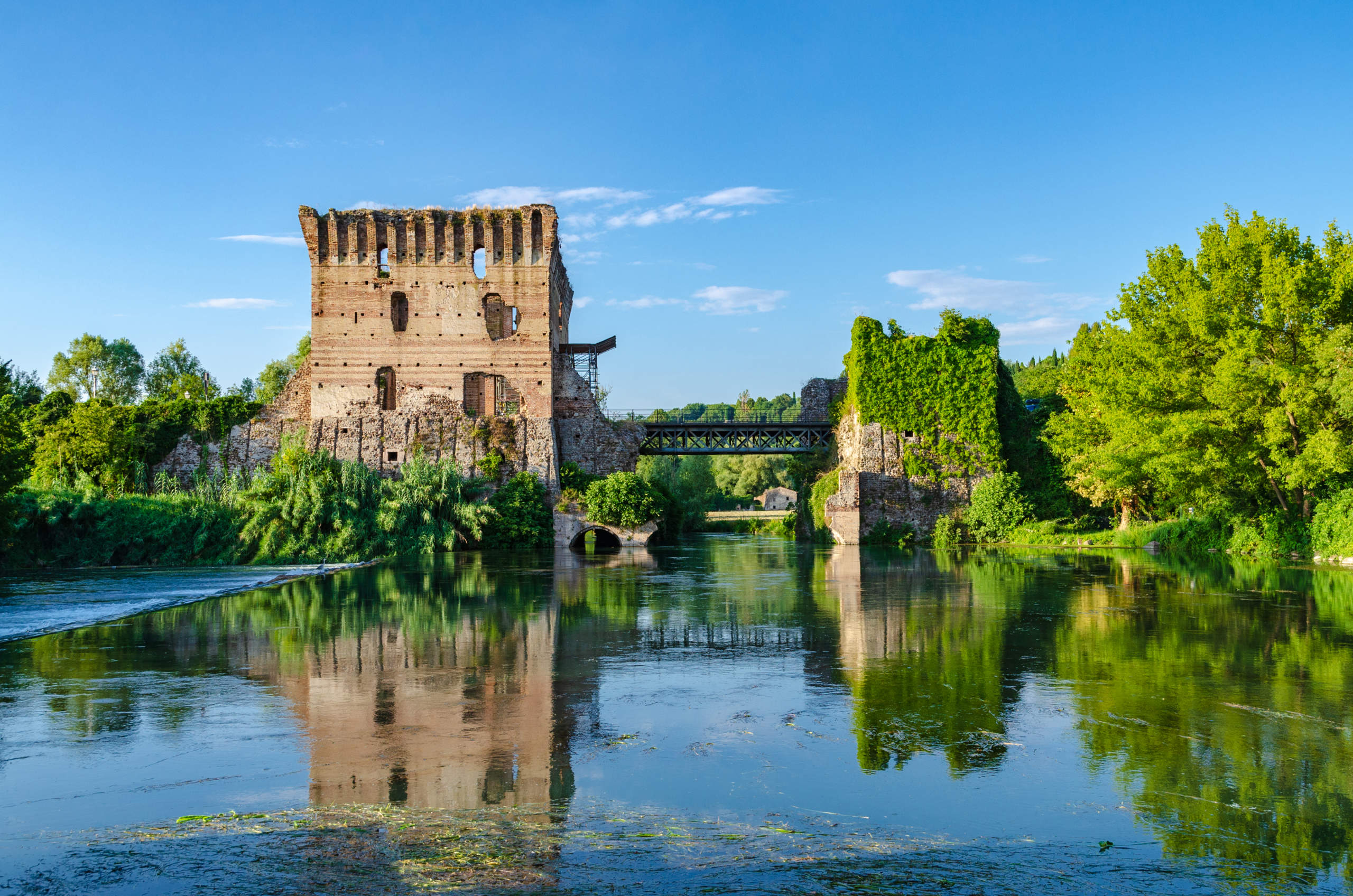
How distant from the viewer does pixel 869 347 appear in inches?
1300

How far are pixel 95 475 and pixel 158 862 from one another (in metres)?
32.9

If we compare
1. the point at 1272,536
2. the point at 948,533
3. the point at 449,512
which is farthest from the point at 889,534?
the point at 449,512

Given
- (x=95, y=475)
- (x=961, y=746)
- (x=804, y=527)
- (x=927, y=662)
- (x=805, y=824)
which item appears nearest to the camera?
(x=805, y=824)

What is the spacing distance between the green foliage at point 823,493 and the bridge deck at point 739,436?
11.9 ft

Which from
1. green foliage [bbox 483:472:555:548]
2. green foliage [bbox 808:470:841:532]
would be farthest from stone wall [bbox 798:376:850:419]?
green foliage [bbox 483:472:555:548]

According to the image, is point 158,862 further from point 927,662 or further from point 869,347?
point 869,347

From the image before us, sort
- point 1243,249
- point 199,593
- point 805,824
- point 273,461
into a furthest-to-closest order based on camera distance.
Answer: point 273,461
point 1243,249
point 199,593
point 805,824

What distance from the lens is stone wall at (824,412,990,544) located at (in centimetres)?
3147

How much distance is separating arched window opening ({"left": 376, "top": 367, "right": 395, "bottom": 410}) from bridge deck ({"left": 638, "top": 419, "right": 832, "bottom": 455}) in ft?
32.9

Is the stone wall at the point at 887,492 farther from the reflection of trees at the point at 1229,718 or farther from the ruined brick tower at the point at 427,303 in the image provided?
the reflection of trees at the point at 1229,718

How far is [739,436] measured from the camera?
4128cm

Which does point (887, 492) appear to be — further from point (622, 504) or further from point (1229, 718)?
point (1229, 718)

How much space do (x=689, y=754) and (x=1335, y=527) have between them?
18.6m

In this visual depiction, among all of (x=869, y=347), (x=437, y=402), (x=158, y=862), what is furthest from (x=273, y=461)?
(x=158, y=862)
